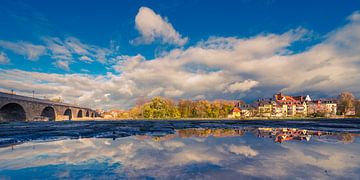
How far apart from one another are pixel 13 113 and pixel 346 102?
14939cm

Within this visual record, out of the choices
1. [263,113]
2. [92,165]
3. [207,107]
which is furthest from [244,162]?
[263,113]

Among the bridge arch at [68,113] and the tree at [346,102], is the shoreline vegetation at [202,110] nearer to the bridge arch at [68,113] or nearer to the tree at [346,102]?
the tree at [346,102]

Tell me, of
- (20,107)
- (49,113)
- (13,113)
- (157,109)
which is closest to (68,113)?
(49,113)

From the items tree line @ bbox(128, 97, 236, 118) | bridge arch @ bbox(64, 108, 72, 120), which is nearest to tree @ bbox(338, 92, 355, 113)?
tree line @ bbox(128, 97, 236, 118)

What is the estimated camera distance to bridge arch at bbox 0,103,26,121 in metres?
66.6

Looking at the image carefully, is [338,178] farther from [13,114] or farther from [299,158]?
[13,114]

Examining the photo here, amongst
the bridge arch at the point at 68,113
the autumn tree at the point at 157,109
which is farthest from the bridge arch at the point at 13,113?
the autumn tree at the point at 157,109

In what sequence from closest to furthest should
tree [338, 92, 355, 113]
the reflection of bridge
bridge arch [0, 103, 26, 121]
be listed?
the reflection of bridge
bridge arch [0, 103, 26, 121]
tree [338, 92, 355, 113]

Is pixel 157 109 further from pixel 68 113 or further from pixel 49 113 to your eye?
pixel 68 113

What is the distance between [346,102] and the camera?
112062mm

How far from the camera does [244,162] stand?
718 cm

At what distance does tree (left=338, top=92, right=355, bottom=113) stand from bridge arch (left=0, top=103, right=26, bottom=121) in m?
146

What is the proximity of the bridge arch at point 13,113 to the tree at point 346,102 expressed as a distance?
477ft

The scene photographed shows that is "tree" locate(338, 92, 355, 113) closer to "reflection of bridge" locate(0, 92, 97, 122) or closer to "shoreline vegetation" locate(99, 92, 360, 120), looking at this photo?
"shoreline vegetation" locate(99, 92, 360, 120)
